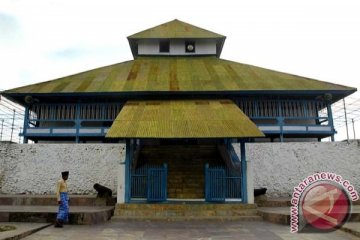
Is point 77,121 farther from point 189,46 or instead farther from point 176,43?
point 189,46

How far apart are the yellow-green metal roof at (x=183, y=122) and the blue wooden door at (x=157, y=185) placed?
49.1 inches

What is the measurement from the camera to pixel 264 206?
459 inches

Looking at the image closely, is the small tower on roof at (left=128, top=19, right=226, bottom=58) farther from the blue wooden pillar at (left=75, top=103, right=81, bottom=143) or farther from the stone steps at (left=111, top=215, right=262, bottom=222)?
the stone steps at (left=111, top=215, right=262, bottom=222)

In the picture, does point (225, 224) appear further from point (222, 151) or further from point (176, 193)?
point (222, 151)

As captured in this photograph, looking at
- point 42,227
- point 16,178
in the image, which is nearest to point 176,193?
point 42,227

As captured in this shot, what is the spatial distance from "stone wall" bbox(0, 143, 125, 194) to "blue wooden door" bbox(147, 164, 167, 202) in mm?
3599

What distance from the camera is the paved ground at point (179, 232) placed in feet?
24.0

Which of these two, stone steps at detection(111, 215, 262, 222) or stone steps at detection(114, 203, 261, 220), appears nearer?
stone steps at detection(111, 215, 262, 222)

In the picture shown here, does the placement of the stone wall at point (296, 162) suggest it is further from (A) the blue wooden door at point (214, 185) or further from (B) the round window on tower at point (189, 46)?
(B) the round window on tower at point (189, 46)

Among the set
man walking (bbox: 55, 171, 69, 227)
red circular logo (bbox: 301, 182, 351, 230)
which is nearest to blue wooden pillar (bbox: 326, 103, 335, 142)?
red circular logo (bbox: 301, 182, 351, 230)

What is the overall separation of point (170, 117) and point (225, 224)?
5.22 meters

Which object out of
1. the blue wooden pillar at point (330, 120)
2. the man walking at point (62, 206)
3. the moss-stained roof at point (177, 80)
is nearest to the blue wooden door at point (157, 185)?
the man walking at point (62, 206)

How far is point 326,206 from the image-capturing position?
10008mm

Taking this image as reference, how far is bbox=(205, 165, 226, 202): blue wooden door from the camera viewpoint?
425 inches
